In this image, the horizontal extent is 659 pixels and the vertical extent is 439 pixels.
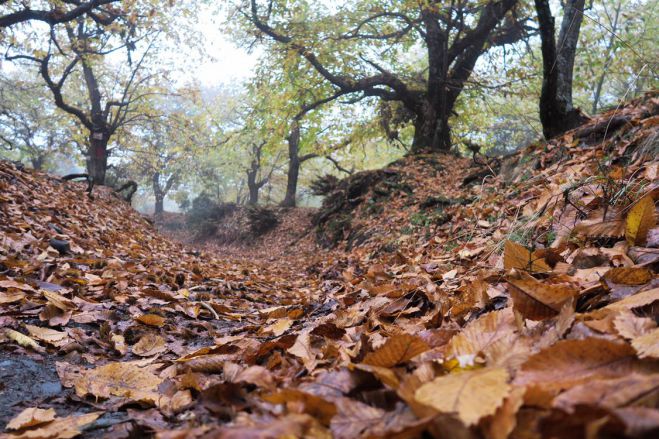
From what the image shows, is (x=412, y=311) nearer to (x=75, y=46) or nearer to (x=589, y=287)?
(x=589, y=287)

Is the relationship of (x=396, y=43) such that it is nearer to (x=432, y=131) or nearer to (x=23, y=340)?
(x=432, y=131)

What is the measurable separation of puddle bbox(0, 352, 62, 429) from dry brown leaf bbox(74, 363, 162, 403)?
84 mm

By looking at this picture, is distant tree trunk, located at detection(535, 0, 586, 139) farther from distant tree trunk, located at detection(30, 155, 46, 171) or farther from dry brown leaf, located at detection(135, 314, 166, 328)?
distant tree trunk, located at detection(30, 155, 46, 171)

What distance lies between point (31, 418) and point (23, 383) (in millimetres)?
381

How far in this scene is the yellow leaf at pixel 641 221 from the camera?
48.4 inches

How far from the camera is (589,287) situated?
100cm

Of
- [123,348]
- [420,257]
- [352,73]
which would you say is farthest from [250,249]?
[123,348]

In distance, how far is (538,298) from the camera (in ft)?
2.83

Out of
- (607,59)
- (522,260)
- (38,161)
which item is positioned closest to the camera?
(522,260)

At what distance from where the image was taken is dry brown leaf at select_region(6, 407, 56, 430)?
84cm

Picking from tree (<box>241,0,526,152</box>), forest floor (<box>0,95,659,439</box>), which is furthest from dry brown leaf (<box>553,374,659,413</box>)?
tree (<box>241,0,526,152</box>)

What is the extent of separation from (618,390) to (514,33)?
35.7ft

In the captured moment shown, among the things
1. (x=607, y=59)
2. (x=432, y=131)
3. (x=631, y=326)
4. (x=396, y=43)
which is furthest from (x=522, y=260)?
(x=396, y=43)

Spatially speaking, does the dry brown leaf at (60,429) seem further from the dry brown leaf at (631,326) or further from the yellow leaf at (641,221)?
the yellow leaf at (641,221)
